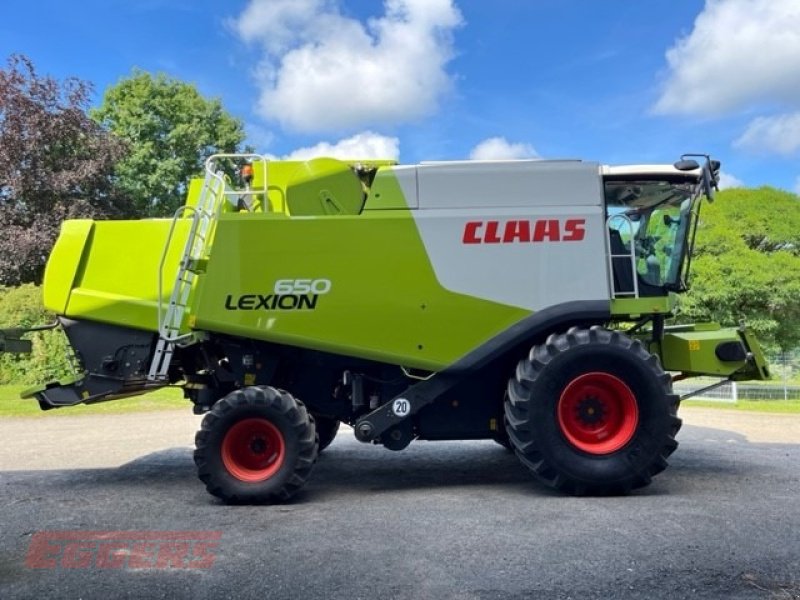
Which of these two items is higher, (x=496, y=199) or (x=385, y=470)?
(x=496, y=199)

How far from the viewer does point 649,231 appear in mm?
6828

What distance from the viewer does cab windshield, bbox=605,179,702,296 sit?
6.57 m

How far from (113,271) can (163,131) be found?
85.2ft

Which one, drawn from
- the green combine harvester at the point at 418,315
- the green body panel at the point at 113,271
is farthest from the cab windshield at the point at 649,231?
the green body panel at the point at 113,271

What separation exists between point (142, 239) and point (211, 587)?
4060 millimetres

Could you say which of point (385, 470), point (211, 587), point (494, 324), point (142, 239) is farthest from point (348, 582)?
point (142, 239)

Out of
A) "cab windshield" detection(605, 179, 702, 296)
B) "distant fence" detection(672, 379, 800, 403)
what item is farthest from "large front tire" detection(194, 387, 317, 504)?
"distant fence" detection(672, 379, 800, 403)

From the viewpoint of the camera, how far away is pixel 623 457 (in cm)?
603

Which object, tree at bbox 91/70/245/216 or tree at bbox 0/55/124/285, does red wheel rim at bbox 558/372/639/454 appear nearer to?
tree at bbox 0/55/124/285

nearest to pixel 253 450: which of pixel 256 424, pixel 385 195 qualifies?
pixel 256 424

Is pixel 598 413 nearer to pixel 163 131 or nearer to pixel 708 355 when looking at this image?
pixel 708 355

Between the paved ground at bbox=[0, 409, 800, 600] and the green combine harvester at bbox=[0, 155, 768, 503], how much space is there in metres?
0.53

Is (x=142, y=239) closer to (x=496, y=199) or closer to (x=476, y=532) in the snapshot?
(x=496, y=199)

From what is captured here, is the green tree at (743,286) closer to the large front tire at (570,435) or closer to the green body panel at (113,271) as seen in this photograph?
the large front tire at (570,435)
